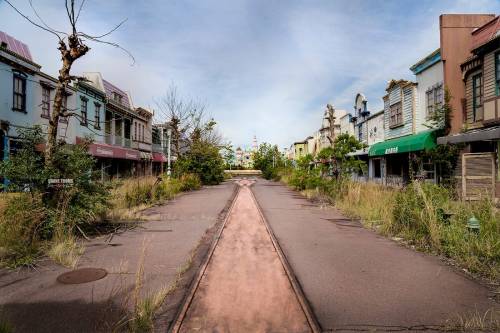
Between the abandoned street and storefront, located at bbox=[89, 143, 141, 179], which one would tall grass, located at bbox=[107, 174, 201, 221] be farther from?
storefront, located at bbox=[89, 143, 141, 179]

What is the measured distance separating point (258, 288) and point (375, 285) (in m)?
1.70

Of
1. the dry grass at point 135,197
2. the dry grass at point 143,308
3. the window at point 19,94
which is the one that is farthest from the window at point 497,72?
the window at point 19,94

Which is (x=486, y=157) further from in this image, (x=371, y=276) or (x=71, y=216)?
(x=71, y=216)

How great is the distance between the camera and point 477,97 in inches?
628

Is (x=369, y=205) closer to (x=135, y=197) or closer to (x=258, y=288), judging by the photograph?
(x=258, y=288)

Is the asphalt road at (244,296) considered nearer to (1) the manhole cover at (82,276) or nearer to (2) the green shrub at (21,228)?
(1) the manhole cover at (82,276)

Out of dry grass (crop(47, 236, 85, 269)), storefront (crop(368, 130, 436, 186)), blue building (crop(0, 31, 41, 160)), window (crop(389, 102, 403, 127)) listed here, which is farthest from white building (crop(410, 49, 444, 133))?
blue building (crop(0, 31, 41, 160))

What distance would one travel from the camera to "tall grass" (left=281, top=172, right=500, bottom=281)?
5750 millimetres

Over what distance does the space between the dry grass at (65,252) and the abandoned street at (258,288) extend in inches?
6.5

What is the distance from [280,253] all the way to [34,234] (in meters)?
4.84

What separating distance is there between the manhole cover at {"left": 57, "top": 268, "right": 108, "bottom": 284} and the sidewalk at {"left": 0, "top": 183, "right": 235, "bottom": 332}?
11 cm

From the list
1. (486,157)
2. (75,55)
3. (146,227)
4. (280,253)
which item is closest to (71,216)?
(146,227)

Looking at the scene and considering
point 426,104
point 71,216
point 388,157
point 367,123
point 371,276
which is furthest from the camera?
point 367,123

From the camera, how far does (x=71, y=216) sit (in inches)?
293
